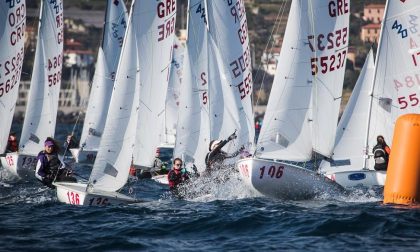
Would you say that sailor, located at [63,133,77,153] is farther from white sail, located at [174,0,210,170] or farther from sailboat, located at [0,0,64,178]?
white sail, located at [174,0,210,170]

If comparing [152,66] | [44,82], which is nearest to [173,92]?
[44,82]

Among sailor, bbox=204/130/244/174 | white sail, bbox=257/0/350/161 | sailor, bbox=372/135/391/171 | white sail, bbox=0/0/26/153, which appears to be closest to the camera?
white sail, bbox=257/0/350/161

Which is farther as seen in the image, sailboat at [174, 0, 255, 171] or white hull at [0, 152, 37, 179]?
white hull at [0, 152, 37, 179]

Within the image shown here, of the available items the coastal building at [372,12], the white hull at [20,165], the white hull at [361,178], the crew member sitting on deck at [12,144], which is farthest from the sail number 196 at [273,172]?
the coastal building at [372,12]

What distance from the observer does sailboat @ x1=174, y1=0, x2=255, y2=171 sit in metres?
27.0

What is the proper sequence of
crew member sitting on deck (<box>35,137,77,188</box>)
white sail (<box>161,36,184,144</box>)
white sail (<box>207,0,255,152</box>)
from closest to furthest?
crew member sitting on deck (<box>35,137,77,188</box>), white sail (<box>207,0,255,152</box>), white sail (<box>161,36,184,144</box>)

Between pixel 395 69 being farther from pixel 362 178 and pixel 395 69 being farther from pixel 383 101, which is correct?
pixel 362 178

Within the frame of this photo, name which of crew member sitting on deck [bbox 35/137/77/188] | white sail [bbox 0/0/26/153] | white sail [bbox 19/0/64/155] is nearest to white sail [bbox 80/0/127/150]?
A: white sail [bbox 19/0/64/155]

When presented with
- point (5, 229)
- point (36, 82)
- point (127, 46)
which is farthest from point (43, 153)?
point (36, 82)

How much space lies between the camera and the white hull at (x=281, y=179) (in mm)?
20422

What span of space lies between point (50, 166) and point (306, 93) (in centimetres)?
570

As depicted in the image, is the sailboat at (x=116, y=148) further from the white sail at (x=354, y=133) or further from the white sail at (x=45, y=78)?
the white sail at (x=45, y=78)

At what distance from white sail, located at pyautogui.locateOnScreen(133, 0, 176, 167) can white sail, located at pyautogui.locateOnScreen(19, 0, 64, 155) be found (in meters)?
5.10

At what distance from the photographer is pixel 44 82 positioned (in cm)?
3064
